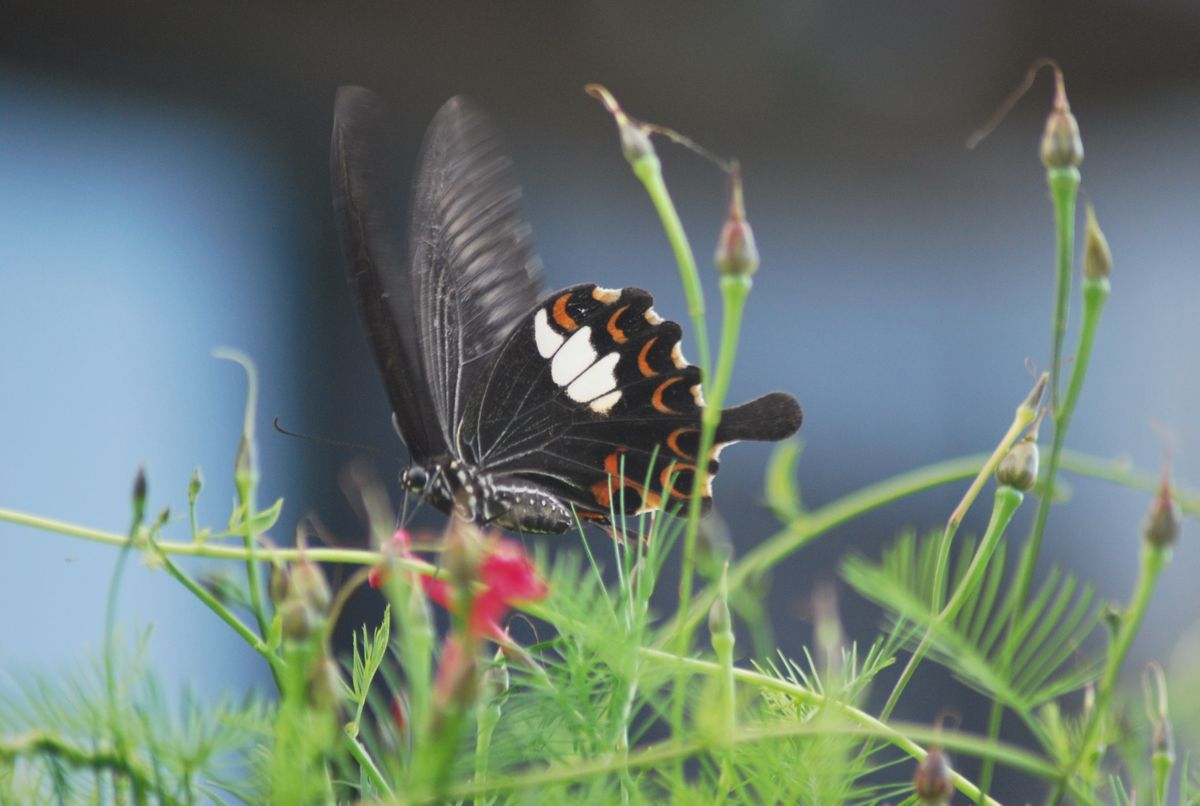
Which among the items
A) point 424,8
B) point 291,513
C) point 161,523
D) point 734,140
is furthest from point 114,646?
point 734,140

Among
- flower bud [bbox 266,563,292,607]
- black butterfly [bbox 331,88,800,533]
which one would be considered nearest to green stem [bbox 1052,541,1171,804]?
flower bud [bbox 266,563,292,607]

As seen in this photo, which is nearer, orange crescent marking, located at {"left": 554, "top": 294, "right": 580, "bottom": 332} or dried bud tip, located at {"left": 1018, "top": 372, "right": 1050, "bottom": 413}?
dried bud tip, located at {"left": 1018, "top": 372, "right": 1050, "bottom": 413}

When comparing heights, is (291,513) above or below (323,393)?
below

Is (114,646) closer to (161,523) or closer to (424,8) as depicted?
(161,523)

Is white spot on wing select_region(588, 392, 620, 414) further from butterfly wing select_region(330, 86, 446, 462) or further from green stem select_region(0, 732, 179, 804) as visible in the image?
green stem select_region(0, 732, 179, 804)

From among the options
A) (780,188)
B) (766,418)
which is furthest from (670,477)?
(780,188)

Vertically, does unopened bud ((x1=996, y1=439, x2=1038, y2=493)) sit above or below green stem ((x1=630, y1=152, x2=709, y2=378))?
below

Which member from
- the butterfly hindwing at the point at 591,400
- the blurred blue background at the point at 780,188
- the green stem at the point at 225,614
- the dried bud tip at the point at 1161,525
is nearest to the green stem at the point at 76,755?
the green stem at the point at 225,614

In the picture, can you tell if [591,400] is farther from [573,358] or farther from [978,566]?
[978,566]
